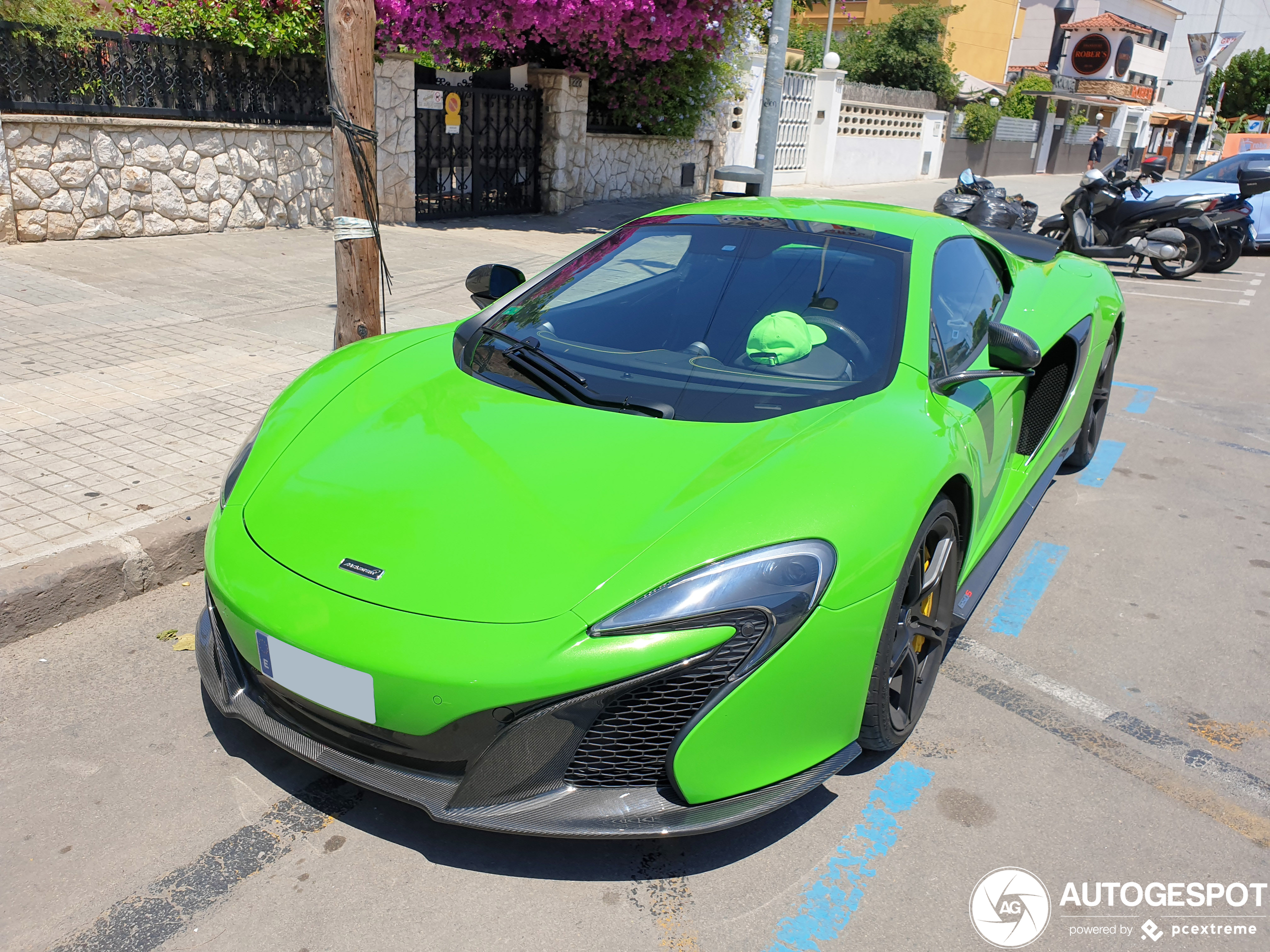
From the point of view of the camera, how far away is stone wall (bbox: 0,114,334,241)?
29.2ft

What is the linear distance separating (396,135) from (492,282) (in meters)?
8.90

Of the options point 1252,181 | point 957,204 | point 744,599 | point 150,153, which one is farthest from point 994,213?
point 744,599

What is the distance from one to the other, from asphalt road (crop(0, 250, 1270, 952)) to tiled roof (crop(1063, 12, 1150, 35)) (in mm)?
54841

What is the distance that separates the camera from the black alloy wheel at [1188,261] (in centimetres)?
1356

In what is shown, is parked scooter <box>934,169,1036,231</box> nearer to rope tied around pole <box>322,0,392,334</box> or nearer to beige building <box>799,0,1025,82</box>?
rope tied around pole <box>322,0,392,334</box>

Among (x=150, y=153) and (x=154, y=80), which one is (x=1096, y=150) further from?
(x=150, y=153)

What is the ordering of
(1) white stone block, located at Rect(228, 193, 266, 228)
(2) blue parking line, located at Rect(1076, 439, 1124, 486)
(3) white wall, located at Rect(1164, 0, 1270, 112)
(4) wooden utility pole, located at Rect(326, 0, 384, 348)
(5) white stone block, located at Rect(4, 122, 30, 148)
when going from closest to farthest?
(4) wooden utility pole, located at Rect(326, 0, 384, 348)
(2) blue parking line, located at Rect(1076, 439, 1124, 486)
(5) white stone block, located at Rect(4, 122, 30, 148)
(1) white stone block, located at Rect(228, 193, 266, 228)
(3) white wall, located at Rect(1164, 0, 1270, 112)

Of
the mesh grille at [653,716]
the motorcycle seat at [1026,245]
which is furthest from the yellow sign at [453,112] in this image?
the mesh grille at [653,716]

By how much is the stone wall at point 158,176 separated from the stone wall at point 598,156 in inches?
147

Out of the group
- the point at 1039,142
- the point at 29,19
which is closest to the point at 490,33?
the point at 29,19

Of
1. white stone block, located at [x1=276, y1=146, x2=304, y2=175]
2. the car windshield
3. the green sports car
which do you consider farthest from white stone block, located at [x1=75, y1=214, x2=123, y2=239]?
the car windshield

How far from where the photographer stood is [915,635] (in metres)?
2.80

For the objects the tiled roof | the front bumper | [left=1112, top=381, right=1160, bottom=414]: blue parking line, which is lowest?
[left=1112, top=381, right=1160, bottom=414]: blue parking line

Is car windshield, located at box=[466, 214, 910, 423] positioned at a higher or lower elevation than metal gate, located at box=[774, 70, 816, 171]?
lower
